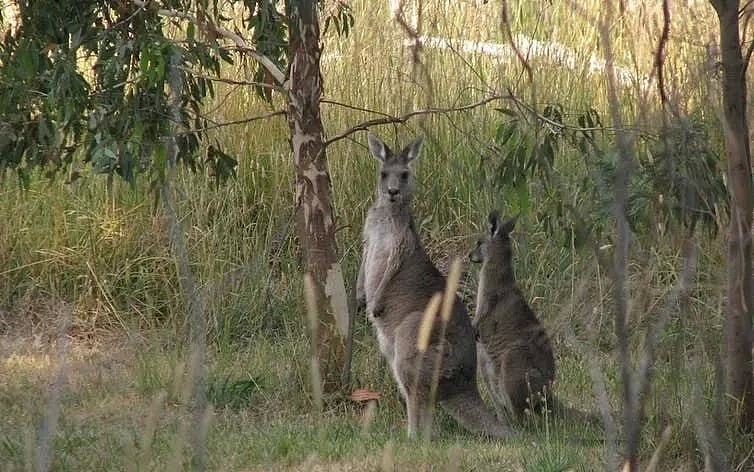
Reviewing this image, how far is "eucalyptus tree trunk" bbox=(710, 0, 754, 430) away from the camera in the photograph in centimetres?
480

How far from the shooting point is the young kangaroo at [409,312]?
659 cm

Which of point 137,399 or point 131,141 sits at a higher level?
point 131,141

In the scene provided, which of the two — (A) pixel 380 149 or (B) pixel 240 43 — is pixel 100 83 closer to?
(B) pixel 240 43

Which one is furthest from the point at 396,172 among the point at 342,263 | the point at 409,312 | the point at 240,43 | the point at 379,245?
the point at 342,263

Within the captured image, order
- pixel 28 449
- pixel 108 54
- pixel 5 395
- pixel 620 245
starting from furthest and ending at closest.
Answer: pixel 5 395, pixel 108 54, pixel 28 449, pixel 620 245

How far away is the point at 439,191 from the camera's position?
9578 millimetres

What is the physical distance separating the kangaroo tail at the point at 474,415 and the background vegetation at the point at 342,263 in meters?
0.11

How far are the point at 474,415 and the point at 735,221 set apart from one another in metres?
2.32

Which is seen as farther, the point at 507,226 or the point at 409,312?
the point at 507,226

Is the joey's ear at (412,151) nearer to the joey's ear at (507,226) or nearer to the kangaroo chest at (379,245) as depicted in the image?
the kangaroo chest at (379,245)

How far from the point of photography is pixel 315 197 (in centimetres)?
700

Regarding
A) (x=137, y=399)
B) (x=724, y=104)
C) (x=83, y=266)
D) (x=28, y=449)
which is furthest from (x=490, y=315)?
(x=28, y=449)

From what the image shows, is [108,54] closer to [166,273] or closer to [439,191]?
[166,273]

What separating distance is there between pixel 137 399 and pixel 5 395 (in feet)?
2.39
